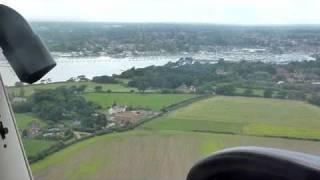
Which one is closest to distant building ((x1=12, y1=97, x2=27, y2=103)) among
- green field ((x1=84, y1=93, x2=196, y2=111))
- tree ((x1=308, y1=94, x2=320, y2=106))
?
green field ((x1=84, y1=93, x2=196, y2=111))

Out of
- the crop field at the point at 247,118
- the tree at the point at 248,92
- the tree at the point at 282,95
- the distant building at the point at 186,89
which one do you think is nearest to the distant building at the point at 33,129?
the crop field at the point at 247,118

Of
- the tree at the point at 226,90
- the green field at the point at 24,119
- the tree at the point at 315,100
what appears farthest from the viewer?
the green field at the point at 24,119

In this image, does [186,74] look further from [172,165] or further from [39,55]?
[39,55]

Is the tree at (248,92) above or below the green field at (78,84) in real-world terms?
below

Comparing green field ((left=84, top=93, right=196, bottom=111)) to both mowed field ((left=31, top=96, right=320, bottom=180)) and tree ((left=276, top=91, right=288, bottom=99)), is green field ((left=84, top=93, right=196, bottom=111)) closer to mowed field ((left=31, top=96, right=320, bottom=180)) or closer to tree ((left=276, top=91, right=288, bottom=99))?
mowed field ((left=31, top=96, right=320, bottom=180))

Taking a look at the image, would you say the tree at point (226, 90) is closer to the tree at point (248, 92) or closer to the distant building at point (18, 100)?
the tree at point (248, 92)

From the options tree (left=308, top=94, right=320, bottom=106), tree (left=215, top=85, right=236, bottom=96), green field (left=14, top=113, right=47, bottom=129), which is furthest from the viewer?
green field (left=14, top=113, right=47, bottom=129)

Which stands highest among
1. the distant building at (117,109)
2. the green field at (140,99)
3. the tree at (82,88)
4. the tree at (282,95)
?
the tree at (82,88)

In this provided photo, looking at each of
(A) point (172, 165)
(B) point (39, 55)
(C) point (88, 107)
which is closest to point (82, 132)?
(C) point (88, 107)
